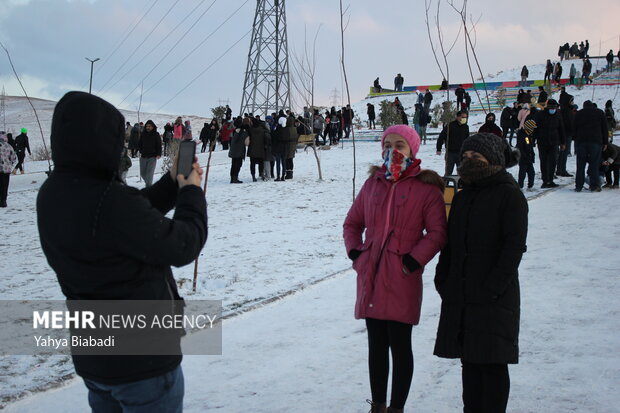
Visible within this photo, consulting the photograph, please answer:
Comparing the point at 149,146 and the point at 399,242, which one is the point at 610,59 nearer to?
the point at 149,146

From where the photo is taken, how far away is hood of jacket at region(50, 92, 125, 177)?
1.83 m

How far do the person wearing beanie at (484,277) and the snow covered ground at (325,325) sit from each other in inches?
→ 23.5

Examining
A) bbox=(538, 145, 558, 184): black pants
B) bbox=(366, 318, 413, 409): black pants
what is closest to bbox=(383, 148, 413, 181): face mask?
bbox=(366, 318, 413, 409): black pants

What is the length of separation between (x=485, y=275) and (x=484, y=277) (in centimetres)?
1

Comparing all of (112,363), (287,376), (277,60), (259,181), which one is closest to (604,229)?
(287,376)

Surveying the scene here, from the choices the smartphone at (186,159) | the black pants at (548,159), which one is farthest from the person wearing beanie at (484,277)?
the black pants at (548,159)

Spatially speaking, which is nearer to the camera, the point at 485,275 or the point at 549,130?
the point at 485,275

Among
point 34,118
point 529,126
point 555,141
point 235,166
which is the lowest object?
point 235,166

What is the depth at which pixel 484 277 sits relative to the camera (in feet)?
9.54

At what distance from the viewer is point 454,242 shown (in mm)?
3047

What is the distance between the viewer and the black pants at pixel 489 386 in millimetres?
2926

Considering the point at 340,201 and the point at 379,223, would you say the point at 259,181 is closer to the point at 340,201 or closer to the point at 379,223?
the point at 340,201

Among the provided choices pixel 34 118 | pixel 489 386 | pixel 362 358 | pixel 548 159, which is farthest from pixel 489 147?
pixel 34 118

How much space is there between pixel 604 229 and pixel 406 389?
6.01m
